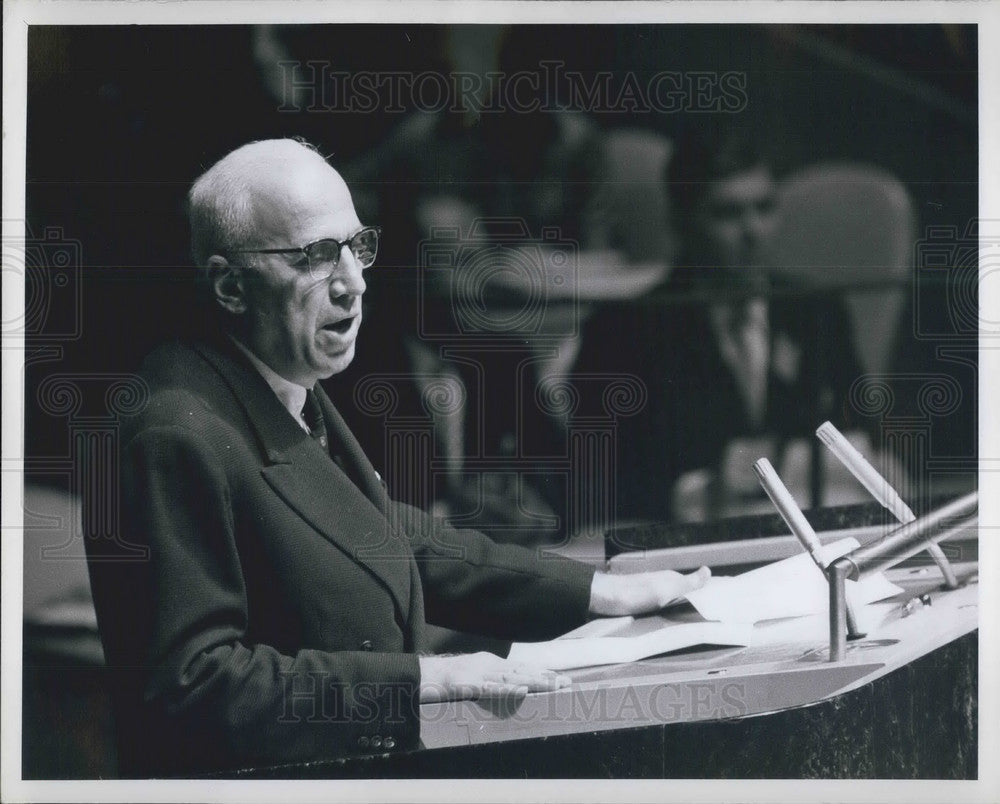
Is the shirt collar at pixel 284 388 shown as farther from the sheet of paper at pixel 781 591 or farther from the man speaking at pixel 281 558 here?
the sheet of paper at pixel 781 591

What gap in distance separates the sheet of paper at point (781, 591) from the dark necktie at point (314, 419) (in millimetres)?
1361

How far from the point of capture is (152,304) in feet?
13.8

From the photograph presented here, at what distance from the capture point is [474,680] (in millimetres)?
4000

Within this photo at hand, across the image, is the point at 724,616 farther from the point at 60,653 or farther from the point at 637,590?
the point at 60,653

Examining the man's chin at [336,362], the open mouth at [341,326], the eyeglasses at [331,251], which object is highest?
the eyeglasses at [331,251]

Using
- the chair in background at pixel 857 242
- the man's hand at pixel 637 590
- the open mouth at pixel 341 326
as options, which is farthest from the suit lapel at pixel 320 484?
the chair in background at pixel 857 242

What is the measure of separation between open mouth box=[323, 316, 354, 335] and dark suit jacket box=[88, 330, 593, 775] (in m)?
Result: 0.24

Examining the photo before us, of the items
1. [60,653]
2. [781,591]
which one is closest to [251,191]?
[60,653]

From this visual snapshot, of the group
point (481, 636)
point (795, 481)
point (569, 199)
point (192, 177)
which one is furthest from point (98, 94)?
point (795, 481)

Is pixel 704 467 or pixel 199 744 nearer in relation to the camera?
pixel 199 744

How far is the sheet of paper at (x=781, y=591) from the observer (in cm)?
419

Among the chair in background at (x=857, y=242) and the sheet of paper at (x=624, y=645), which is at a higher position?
the chair in background at (x=857, y=242)

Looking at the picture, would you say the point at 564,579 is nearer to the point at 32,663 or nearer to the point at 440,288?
the point at 440,288

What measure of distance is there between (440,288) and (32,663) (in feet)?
6.39
